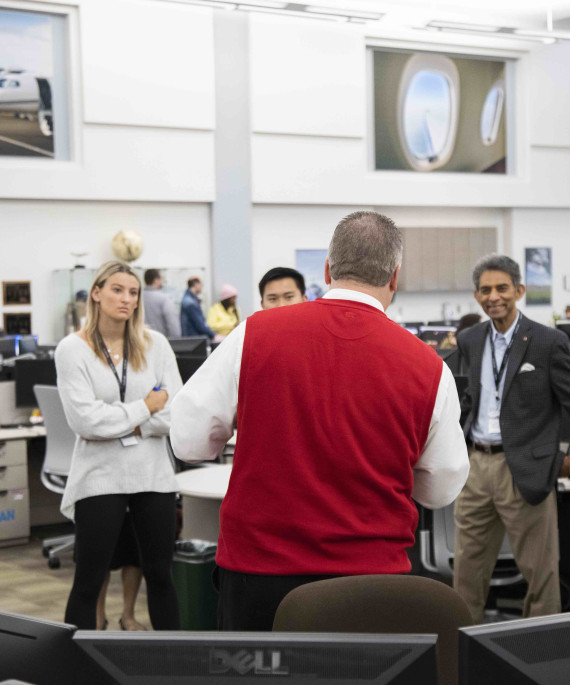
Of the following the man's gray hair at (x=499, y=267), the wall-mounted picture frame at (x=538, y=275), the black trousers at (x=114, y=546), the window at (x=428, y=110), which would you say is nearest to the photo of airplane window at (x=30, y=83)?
the window at (x=428, y=110)

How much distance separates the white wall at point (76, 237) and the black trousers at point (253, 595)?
935cm

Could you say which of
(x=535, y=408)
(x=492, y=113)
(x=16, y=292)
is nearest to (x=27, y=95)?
(x=16, y=292)

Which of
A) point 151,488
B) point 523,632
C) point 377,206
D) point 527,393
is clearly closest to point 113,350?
point 151,488

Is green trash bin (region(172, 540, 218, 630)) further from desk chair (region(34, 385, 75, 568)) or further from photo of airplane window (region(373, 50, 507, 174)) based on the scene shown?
photo of airplane window (region(373, 50, 507, 174))

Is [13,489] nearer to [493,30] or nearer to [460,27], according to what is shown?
[460,27]

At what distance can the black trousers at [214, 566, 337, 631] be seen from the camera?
6.04ft

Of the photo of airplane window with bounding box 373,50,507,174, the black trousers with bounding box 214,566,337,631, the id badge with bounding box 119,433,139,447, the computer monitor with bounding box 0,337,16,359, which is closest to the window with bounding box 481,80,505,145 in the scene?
the photo of airplane window with bounding box 373,50,507,174

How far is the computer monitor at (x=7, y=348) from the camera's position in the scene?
6636mm

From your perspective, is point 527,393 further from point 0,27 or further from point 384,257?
point 0,27

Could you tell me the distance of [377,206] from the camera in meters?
13.2

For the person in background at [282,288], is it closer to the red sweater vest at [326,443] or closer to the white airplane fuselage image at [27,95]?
the red sweater vest at [326,443]

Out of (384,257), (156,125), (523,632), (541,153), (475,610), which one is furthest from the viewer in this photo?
(541,153)

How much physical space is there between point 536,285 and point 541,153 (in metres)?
2.02

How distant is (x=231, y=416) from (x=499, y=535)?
2348 mm
